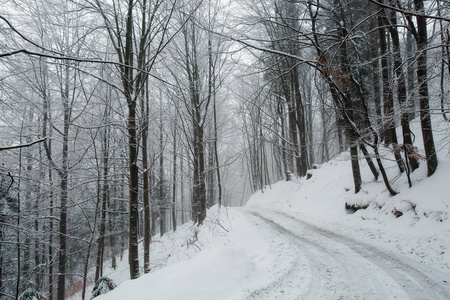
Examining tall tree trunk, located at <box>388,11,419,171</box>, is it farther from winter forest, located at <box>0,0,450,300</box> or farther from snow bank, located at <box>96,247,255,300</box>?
snow bank, located at <box>96,247,255,300</box>

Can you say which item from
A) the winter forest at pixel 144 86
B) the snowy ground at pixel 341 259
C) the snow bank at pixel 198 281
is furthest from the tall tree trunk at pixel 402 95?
the snow bank at pixel 198 281

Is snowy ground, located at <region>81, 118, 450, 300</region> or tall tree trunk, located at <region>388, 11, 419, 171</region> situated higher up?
tall tree trunk, located at <region>388, 11, 419, 171</region>

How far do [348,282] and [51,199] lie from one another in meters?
10.2

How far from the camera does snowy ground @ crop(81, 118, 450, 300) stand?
3732mm

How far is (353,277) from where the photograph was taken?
4.16 meters

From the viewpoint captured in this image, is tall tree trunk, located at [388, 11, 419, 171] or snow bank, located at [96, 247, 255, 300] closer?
snow bank, located at [96, 247, 255, 300]

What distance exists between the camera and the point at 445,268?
439 centimetres

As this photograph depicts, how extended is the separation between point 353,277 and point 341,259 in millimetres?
994

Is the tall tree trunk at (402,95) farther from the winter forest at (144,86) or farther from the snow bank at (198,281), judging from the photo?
the snow bank at (198,281)

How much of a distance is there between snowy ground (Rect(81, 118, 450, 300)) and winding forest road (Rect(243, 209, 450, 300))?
1cm

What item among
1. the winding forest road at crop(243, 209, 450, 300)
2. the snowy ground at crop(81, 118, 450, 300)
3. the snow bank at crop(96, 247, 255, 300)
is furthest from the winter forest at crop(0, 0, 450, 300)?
the winding forest road at crop(243, 209, 450, 300)

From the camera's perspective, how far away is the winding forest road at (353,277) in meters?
3.59

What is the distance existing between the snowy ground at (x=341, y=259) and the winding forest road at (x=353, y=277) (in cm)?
1

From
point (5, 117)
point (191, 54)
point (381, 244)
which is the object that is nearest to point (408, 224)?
point (381, 244)
